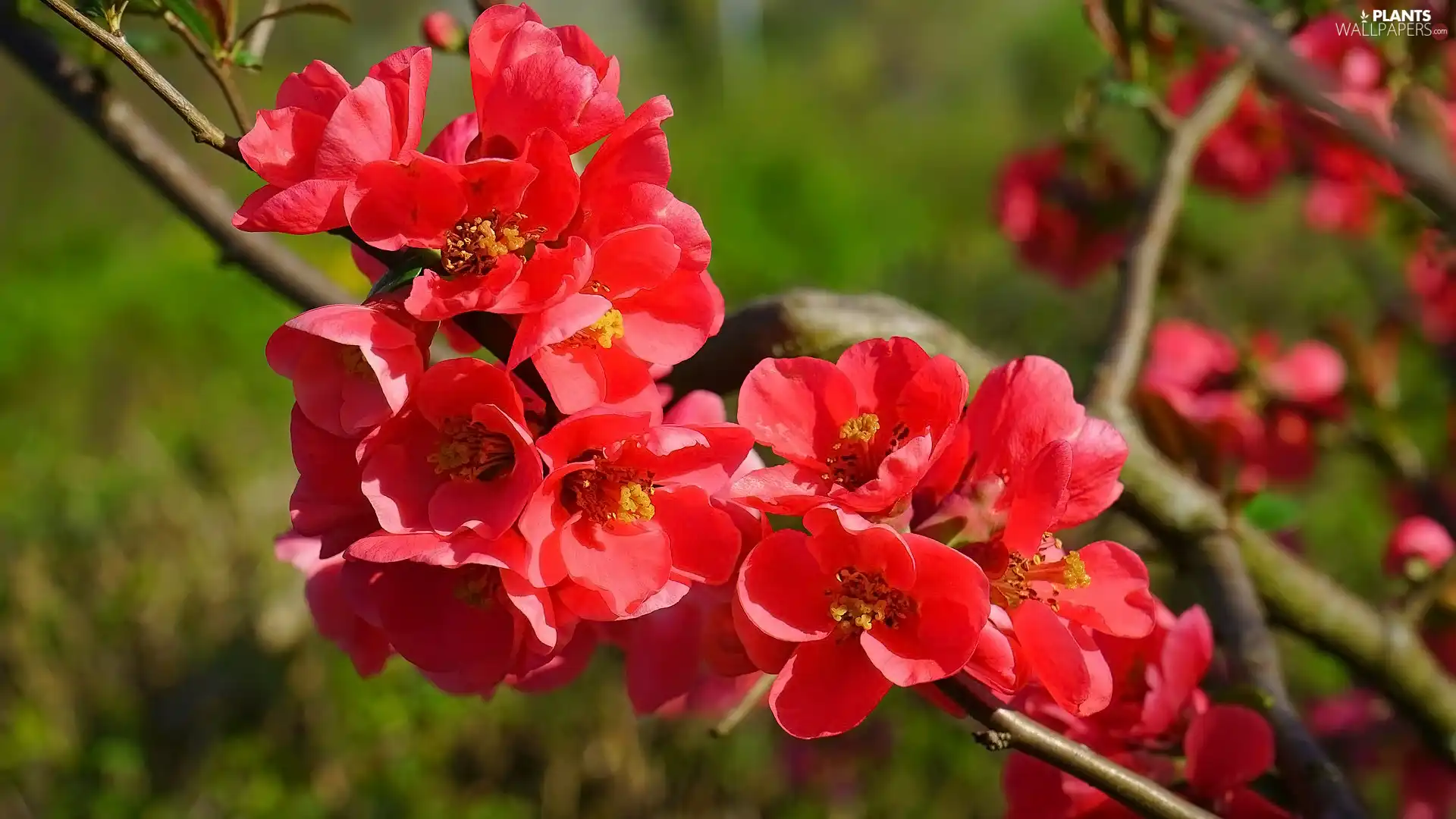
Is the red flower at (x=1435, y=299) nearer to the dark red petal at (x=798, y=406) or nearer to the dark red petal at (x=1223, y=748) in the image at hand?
the dark red petal at (x=1223, y=748)

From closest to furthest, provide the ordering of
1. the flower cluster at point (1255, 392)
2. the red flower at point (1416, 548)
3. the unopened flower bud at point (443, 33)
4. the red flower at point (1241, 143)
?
the unopened flower bud at point (443, 33) → the red flower at point (1416, 548) → the flower cluster at point (1255, 392) → the red flower at point (1241, 143)

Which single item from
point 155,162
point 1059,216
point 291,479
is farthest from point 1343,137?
point 291,479

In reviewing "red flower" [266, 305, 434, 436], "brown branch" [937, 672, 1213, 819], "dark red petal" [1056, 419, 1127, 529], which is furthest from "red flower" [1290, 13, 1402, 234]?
"red flower" [266, 305, 434, 436]

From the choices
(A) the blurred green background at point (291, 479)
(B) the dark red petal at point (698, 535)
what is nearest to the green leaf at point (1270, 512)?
(B) the dark red petal at point (698, 535)

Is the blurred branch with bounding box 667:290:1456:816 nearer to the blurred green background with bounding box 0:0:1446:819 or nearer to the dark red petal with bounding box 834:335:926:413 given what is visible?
the dark red petal with bounding box 834:335:926:413

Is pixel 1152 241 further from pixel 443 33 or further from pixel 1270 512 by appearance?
pixel 443 33

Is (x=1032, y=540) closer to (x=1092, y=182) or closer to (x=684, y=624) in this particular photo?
(x=684, y=624)
